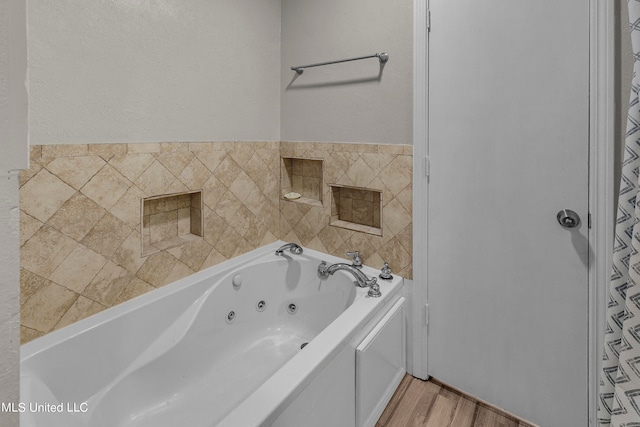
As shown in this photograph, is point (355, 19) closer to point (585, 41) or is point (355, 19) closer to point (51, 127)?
point (585, 41)

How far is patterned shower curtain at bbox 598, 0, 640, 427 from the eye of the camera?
870 millimetres

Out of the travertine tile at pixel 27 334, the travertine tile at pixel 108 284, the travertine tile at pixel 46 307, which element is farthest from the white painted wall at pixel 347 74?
the travertine tile at pixel 27 334

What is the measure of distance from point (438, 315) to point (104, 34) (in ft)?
6.84

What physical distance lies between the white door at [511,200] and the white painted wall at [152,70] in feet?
3.60

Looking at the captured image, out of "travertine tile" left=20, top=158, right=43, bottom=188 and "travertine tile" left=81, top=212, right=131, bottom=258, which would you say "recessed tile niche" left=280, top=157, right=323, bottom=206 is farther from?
"travertine tile" left=20, top=158, right=43, bottom=188

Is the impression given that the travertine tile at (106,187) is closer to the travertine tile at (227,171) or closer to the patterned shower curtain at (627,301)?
the travertine tile at (227,171)

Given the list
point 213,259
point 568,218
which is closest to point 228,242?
point 213,259

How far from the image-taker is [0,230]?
0.33 metres

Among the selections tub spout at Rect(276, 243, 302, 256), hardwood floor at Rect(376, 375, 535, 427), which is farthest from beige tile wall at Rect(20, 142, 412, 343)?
hardwood floor at Rect(376, 375, 535, 427)

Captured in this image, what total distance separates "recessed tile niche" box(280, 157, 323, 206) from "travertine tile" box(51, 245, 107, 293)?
4.08 feet

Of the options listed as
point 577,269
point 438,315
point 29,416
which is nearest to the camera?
point 29,416

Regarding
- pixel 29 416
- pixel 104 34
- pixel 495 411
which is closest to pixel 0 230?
pixel 29 416

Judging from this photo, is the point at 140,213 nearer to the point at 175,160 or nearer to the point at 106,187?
the point at 106,187

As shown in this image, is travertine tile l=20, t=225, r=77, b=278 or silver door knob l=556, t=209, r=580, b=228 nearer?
travertine tile l=20, t=225, r=77, b=278
